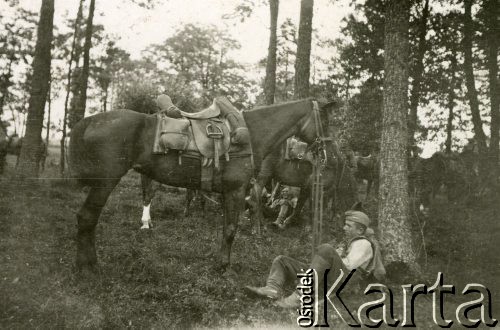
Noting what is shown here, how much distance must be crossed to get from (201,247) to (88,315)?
→ 3141 millimetres

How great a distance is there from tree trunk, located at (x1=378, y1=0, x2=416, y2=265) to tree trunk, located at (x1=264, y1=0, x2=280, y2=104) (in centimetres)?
842

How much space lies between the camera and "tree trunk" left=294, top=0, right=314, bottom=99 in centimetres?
1149

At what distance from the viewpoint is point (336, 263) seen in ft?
17.0

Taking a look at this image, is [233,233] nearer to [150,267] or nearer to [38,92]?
[150,267]

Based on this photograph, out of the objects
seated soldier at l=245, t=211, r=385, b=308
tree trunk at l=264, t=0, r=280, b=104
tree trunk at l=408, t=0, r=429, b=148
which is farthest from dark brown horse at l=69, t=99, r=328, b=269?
tree trunk at l=408, t=0, r=429, b=148

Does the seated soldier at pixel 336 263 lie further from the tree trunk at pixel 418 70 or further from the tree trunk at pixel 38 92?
the tree trunk at pixel 418 70

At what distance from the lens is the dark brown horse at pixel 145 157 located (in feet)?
19.0

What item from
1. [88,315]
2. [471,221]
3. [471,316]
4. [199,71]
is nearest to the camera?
[88,315]

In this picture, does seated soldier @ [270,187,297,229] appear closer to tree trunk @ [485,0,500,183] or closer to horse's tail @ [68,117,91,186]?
horse's tail @ [68,117,91,186]

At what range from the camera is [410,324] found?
491 centimetres

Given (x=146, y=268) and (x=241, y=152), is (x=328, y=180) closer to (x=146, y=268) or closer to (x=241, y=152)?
(x=241, y=152)

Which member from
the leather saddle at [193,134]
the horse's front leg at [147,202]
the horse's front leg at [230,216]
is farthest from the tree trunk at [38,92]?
the horse's front leg at [230,216]

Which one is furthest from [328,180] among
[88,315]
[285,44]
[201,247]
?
[285,44]

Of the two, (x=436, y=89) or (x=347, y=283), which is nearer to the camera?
(x=347, y=283)
